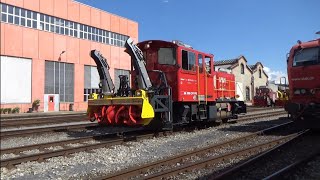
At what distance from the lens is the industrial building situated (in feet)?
108

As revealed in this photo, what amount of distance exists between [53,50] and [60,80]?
129 inches

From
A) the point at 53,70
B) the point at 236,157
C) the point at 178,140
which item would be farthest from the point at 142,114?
the point at 53,70

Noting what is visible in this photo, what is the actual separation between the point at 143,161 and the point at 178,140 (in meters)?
3.39

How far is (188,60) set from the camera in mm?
12945

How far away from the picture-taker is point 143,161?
26.8ft

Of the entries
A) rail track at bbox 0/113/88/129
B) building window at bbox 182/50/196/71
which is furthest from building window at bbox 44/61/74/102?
Result: building window at bbox 182/50/196/71

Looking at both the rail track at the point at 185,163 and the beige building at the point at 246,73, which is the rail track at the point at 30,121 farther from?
the beige building at the point at 246,73

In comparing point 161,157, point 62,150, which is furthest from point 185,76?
point 62,150

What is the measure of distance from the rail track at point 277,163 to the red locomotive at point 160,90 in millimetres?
3826

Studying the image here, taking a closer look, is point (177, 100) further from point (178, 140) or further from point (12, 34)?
point (12, 34)

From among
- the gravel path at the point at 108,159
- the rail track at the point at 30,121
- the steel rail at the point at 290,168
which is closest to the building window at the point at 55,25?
the rail track at the point at 30,121

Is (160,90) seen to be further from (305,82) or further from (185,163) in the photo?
(305,82)

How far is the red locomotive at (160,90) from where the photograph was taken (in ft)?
36.6

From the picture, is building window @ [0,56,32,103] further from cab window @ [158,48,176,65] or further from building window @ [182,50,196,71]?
building window @ [182,50,196,71]
